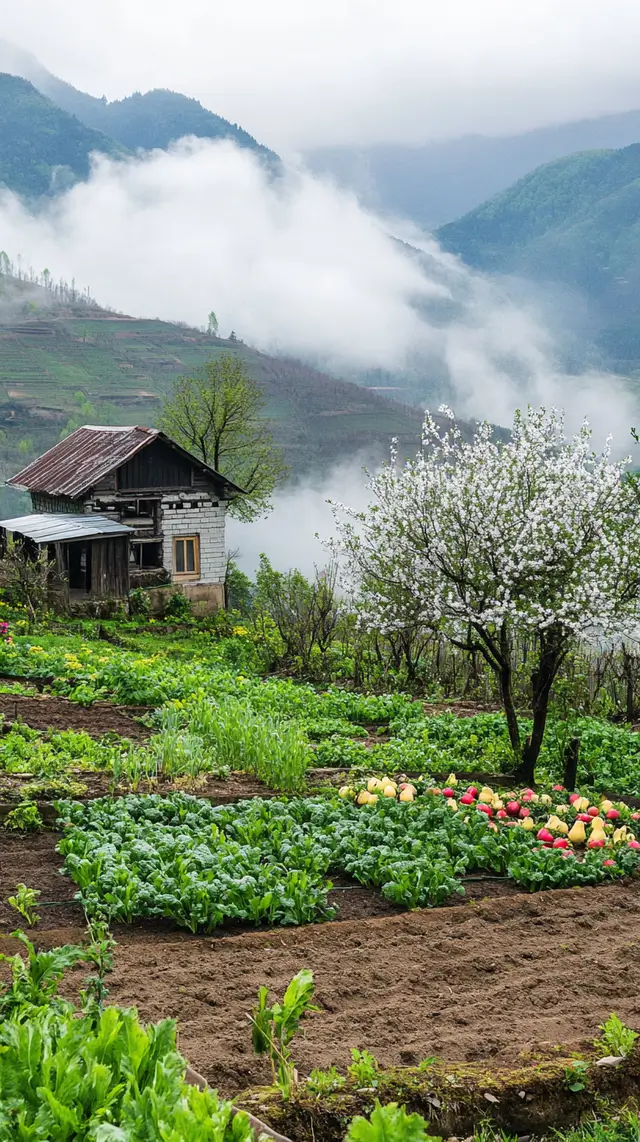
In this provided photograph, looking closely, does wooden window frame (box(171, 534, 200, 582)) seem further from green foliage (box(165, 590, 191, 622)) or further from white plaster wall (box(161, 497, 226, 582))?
green foliage (box(165, 590, 191, 622))

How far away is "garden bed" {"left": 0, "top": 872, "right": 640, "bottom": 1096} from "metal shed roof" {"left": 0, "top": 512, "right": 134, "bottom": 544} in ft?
72.8

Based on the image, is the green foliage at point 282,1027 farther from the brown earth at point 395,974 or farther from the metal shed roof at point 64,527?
the metal shed roof at point 64,527

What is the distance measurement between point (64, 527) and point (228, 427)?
44.1 ft

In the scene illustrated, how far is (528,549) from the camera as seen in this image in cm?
1049

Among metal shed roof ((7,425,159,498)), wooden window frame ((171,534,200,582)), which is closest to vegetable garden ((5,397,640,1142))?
metal shed roof ((7,425,159,498))

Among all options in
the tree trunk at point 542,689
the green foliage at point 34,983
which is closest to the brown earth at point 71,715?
the tree trunk at point 542,689

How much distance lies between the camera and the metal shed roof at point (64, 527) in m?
28.0

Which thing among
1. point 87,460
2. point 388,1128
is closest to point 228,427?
point 87,460

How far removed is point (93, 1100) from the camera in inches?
134

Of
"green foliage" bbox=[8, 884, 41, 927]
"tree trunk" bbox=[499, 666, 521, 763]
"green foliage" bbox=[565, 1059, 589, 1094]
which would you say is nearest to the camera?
"green foliage" bbox=[565, 1059, 589, 1094]

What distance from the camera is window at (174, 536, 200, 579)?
33.2m

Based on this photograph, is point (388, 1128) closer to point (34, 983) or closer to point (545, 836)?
point (34, 983)

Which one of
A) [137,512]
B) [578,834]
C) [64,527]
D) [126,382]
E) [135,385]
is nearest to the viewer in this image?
[578,834]

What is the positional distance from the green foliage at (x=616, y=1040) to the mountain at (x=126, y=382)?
11128 centimetres
